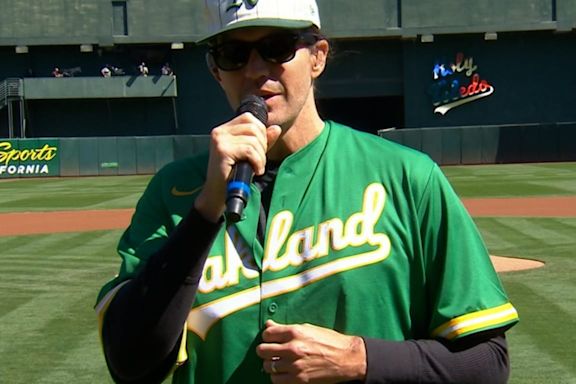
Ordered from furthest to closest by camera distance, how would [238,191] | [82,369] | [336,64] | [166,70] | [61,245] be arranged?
[166,70], [336,64], [61,245], [82,369], [238,191]

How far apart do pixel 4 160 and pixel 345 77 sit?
15031mm

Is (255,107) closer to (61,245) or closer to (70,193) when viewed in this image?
(61,245)

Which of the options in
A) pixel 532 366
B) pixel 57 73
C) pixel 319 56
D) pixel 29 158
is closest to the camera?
pixel 319 56

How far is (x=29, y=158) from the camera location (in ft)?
116

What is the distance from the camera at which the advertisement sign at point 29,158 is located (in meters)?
34.9

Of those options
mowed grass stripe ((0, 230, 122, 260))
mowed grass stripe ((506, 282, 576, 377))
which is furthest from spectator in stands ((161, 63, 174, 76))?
mowed grass stripe ((506, 282, 576, 377))

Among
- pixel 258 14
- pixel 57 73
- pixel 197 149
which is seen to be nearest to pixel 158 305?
pixel 258 14

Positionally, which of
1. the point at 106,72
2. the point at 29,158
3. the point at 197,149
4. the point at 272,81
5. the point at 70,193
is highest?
the point at 106,72

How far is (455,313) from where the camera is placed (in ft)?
7.11

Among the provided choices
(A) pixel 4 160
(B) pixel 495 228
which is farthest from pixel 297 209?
(A) pixel 4 160

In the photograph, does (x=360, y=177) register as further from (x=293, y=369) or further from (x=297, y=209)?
(x=293, y=369)

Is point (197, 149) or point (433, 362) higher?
point (433, 362)

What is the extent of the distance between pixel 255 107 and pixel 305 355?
56 cm

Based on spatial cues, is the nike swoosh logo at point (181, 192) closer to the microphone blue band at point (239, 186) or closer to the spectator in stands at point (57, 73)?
the microphone blue band at point (239, 186)
